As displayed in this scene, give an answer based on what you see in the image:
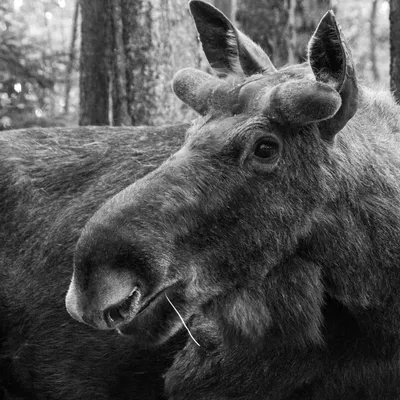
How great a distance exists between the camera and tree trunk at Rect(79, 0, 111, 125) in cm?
991

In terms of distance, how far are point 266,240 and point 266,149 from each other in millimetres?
494

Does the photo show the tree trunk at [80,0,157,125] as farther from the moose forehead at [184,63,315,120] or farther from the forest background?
the moose forehead at [184,63,315,120]

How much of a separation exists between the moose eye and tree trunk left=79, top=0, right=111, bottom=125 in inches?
222

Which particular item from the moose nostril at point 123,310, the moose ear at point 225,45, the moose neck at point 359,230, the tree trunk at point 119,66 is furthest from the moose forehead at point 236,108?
the tree trunk at point 119,66

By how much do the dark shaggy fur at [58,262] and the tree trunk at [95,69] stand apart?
12.0ft

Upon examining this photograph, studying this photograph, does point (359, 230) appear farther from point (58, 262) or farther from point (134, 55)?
point (134, 55)

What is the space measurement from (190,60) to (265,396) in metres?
4.14

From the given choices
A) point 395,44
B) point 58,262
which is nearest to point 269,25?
point 395,44

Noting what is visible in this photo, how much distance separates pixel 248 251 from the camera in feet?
14.9

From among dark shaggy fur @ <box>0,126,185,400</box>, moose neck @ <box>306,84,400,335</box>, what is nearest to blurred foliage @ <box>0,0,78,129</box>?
dark shaggy fur @ <box>0,126,185,400</box>

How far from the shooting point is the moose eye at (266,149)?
14.7ft

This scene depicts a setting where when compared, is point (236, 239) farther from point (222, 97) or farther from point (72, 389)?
point (72, 389)

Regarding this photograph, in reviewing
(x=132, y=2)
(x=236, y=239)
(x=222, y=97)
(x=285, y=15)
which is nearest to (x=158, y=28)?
(x=132, y=2)

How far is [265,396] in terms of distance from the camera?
507 cm
